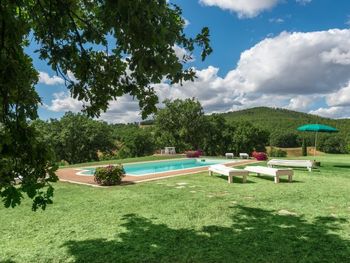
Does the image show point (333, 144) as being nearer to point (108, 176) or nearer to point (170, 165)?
point (170, 165)

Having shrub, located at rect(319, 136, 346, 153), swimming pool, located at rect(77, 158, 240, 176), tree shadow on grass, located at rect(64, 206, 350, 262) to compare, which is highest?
shrub, located at rect(319, 136, 346, 153)

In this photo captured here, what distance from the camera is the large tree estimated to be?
3.15m

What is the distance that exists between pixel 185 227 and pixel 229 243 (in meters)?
1.19

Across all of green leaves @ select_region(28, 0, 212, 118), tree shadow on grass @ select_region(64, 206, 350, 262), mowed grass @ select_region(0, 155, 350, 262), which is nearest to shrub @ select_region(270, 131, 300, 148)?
mowed grass @ select_region(0, 155, 350, 262)

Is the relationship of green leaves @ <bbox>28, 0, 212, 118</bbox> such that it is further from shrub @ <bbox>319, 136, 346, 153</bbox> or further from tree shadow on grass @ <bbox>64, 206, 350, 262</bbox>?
shrub @ <bbox>319, 136, 346, 153</bbox>

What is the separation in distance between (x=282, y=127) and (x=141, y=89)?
8355 cm

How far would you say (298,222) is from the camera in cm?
660

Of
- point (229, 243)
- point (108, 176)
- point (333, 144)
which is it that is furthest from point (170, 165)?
point (333, 144)

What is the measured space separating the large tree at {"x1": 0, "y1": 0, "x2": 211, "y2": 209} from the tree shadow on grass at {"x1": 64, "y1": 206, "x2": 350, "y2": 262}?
2.19 m

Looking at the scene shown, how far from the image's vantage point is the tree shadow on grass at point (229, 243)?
4957 mm

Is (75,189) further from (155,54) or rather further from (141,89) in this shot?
(155,54)

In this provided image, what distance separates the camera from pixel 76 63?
169 inches

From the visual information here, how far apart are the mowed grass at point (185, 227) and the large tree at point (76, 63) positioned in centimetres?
228

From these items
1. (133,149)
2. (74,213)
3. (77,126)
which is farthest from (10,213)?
(133,149)
